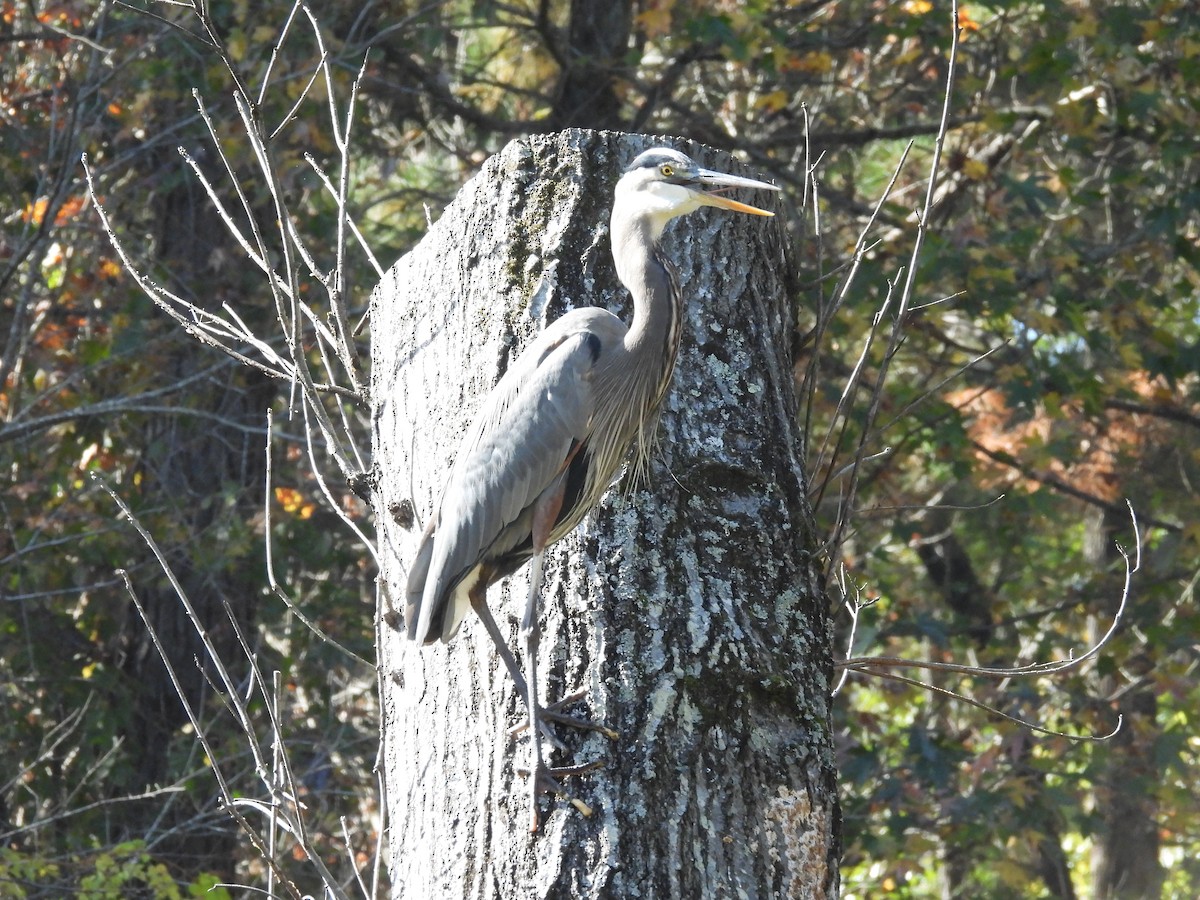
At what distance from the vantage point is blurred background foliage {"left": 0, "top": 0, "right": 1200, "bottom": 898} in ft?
24.4

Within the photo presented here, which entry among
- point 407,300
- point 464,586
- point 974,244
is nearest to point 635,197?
point 407,300

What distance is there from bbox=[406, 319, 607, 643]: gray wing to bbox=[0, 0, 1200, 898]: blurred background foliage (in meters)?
4.01

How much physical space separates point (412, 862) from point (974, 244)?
5798 millimetres

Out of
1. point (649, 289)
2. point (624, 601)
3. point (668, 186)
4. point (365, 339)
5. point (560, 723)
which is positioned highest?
point (365, 339)

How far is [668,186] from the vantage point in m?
3.15

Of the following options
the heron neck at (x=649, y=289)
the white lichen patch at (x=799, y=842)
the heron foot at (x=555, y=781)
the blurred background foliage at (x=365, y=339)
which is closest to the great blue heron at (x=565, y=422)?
the heron neck at (x=649, y=289)

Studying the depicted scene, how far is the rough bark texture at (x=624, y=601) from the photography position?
8.54 ft

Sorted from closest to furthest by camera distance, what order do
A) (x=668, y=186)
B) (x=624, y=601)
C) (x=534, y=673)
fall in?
(x=534, y=673), (x=624, y=601), (x=668, y=186)

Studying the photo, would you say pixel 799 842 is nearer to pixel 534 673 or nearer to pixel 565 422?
pixel 534 673

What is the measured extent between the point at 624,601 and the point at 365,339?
5609 mm

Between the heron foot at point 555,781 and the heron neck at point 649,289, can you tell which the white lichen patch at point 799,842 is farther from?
the heron neck at point 649,289

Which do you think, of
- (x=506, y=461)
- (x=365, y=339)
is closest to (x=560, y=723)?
(x=506, y=461)

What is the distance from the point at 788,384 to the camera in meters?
3.32

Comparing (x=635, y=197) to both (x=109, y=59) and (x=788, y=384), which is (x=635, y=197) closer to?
(x=788, y=384)
